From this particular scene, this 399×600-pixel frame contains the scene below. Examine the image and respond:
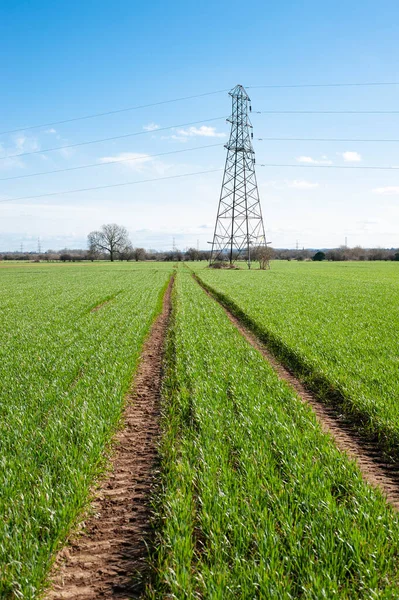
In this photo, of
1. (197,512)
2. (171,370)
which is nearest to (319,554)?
(197,512)

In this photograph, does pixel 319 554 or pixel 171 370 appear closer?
pixel 319 554

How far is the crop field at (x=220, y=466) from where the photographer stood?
3600 mm

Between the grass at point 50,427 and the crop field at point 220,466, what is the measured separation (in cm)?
2

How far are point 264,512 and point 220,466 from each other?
1.28 metres

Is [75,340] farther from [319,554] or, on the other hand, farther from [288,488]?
[319,554]

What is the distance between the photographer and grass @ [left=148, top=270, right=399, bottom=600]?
11.4 feet

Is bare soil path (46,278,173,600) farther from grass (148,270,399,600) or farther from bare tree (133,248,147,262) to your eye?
bare tree (133,248,147,262)

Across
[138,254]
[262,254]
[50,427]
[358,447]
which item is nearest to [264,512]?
[358,447]

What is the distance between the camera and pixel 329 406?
854 centimetres

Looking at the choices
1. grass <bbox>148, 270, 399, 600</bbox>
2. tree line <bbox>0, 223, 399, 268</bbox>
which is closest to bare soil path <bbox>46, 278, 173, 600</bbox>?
grass <bbox>148, 270, 399, 600</bbox>

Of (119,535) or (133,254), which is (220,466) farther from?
(133,254)

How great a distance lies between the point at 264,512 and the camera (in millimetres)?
4238

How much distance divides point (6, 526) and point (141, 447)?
107 inches

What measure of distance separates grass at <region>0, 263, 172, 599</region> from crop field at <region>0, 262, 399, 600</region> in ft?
0.08
